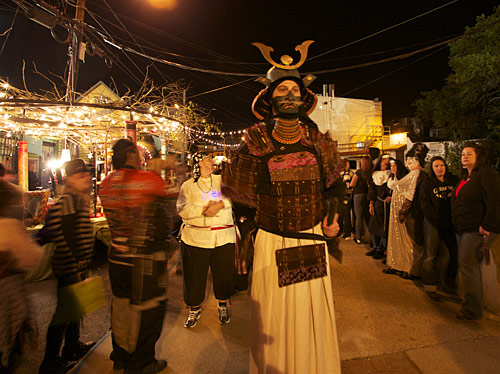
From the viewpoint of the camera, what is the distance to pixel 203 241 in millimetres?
3314

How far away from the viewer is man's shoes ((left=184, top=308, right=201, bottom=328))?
129 inches

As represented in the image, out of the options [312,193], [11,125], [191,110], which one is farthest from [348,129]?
[312,193]

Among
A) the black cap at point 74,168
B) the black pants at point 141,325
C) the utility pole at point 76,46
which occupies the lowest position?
the black pants at point 141,325

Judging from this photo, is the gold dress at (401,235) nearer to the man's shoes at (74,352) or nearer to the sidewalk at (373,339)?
the sidewalk at (373,339)

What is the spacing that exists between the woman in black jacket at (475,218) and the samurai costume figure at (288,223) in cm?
213

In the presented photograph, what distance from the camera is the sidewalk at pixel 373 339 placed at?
2.57m

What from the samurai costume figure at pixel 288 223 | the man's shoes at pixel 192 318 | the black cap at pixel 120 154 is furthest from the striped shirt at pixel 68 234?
the samurai costume figure at pixel 288 223

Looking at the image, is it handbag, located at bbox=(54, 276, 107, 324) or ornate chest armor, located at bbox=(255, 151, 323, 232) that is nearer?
ornate chest armor, located at bbox=(255, 151, 323, 232)

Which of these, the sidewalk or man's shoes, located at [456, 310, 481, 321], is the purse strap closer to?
the sidewalk

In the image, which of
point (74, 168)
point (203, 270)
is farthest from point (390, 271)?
point (74, 168)

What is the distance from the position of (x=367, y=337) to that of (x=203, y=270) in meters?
1.92

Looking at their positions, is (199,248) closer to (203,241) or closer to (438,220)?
(203,241)

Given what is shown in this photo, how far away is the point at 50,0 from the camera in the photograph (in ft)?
22.5

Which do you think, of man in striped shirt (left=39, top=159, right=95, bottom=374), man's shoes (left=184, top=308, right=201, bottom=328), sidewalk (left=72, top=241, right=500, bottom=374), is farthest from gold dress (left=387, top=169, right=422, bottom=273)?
man in striped shirt (left=39, top=159, right=95, bottom=374)
